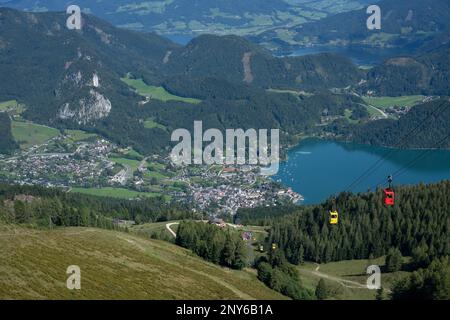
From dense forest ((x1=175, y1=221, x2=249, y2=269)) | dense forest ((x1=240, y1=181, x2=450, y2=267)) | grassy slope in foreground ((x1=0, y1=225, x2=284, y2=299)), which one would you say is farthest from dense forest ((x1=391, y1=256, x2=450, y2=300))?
dense forest ((x1=175, y1=221, x2=249, y2=269))

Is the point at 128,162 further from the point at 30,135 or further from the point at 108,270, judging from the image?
the point at 108,270

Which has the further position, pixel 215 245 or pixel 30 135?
pixel 30 135

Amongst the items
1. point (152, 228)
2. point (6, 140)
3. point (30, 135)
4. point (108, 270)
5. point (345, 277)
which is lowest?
point (345, 277)

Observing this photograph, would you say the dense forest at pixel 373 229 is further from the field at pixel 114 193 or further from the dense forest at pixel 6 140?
the dense forest at pixel 6 140

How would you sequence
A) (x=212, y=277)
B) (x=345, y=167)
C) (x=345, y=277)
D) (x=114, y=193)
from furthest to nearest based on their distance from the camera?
(x=345, y=167), (x=114, y=193), (x=345, y=277), (x=212, y=277)

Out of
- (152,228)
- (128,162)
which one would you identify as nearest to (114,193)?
(128,162)

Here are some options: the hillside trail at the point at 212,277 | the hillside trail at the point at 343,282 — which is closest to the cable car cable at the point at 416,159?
the hillside trail at the point at 343,282

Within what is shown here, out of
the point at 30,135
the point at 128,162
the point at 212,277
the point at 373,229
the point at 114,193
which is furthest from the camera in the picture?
the point at 30,135

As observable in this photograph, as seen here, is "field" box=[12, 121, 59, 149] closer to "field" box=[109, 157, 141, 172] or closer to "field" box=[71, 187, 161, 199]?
"field" box=[109, 157, 141, 172]
